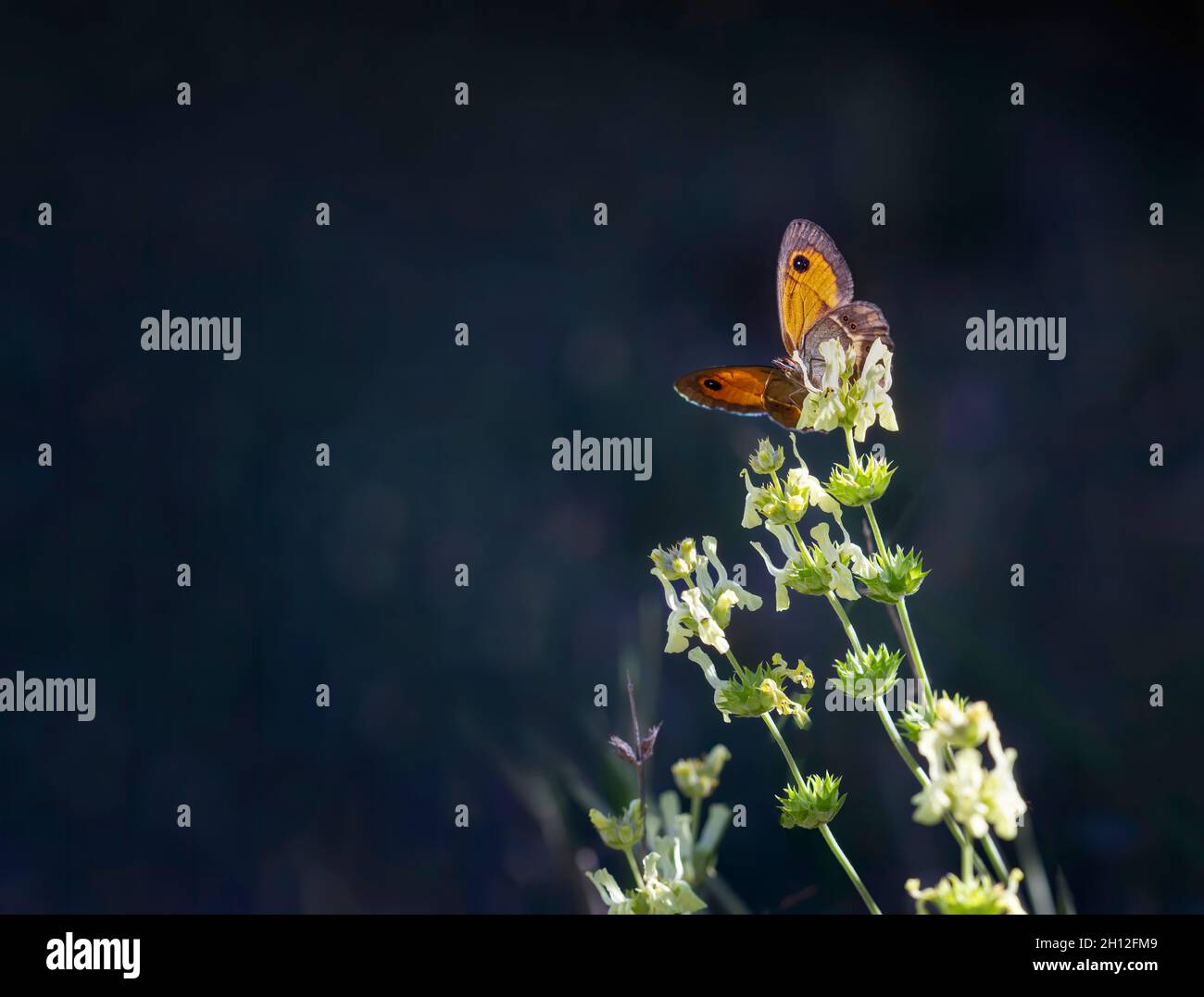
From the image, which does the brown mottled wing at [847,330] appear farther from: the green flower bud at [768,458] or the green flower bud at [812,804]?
the green flower bud at [812,804]

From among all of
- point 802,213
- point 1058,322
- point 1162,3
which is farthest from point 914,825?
point 1162,3

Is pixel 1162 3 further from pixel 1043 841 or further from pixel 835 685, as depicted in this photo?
pixel 835 685

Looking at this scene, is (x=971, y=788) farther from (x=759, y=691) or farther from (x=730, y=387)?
(x=730, y=387)

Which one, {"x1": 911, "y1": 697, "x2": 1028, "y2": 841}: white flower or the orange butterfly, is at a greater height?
the orange butterfly

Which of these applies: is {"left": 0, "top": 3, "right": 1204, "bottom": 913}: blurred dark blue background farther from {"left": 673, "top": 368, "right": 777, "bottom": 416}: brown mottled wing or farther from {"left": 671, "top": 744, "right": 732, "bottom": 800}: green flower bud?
{"left": 671, "top": 744, "right": 732, "bottom": 800}: green flower bud

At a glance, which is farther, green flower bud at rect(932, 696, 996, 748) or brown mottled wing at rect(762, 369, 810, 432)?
brown mottled wing at rect(762, 369, 810, 432)

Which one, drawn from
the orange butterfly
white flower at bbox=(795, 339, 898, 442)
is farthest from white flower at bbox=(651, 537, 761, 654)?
the orange butterfly
